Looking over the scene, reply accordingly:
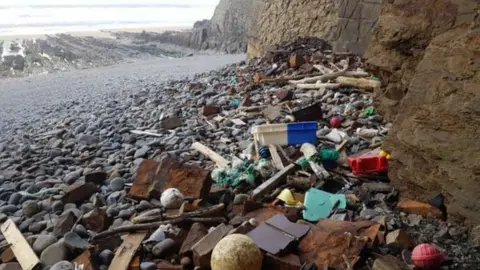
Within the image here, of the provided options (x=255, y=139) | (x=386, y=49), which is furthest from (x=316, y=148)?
(x=386, y=49)

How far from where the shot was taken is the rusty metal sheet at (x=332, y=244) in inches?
105

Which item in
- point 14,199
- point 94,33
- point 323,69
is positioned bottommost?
point 94,33

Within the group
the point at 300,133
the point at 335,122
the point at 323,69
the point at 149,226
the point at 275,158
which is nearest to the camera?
the point at 149,226

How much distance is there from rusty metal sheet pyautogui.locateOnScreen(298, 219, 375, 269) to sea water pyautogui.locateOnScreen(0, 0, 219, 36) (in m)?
25.3

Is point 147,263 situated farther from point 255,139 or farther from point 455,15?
point 455,15

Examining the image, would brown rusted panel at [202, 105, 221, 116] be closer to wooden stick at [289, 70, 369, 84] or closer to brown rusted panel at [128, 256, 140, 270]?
wooden stick at [289, 70, 369, 84]

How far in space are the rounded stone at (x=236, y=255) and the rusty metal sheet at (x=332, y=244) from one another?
0.31 meters

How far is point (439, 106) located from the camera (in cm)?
324

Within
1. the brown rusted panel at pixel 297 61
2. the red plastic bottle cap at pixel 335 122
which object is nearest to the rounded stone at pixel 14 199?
the red plastic bottle cap at pixel 335 122

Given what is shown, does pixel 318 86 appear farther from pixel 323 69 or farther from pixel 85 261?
pixel 85 261

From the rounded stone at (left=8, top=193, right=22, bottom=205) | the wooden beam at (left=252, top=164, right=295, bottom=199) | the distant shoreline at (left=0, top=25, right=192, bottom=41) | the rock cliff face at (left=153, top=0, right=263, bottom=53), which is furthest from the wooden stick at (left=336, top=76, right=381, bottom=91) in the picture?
the distant shoreline at (left=0, top=25, right=192, bottom=41)

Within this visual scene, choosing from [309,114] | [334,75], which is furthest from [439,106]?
[334,75]

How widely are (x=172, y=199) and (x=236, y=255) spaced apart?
1153 millimetres

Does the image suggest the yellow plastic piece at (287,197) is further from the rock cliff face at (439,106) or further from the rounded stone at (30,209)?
the rounded stone at (30,209)
